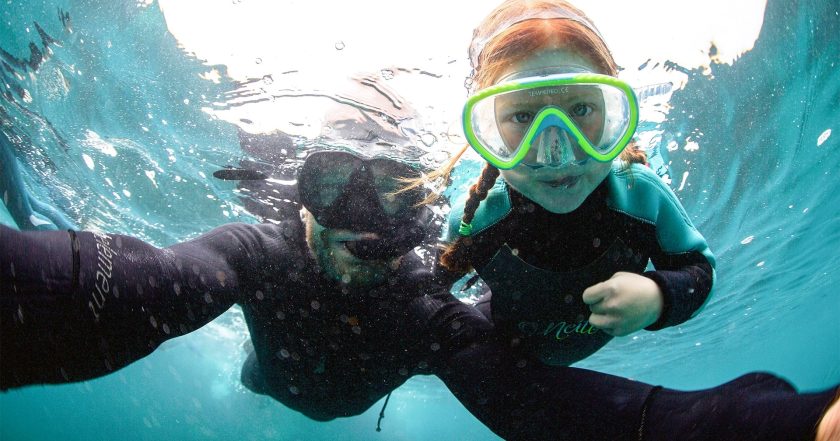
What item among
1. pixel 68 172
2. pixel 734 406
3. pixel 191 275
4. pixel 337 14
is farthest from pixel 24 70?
pixel 734 406

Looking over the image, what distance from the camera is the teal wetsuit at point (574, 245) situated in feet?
11.9

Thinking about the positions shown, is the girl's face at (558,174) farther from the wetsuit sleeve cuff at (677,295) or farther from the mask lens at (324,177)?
the mask lens at (324,177)

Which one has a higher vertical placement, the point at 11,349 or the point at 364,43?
the point at 364,43

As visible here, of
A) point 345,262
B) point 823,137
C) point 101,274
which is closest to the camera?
point 101,274

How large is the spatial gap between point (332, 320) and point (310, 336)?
41 centimetres

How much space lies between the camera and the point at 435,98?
6.24 m

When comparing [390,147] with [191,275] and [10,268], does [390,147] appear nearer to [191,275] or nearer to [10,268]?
[191,275]

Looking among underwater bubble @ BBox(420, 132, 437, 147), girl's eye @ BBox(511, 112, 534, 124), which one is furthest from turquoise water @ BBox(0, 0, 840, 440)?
girl's eye @ BBox(511, 112, 534, 124)

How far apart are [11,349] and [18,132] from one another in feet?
40.3

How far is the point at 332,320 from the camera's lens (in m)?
4.65

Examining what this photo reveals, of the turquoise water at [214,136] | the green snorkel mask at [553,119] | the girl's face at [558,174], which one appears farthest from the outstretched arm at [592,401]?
the green snorkel mask at [553,119]

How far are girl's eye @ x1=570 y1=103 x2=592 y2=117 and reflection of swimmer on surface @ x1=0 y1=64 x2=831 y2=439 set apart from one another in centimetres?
190

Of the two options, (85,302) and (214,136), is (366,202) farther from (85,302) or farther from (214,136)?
(214,136)

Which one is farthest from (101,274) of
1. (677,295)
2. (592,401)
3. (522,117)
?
(677,295)
